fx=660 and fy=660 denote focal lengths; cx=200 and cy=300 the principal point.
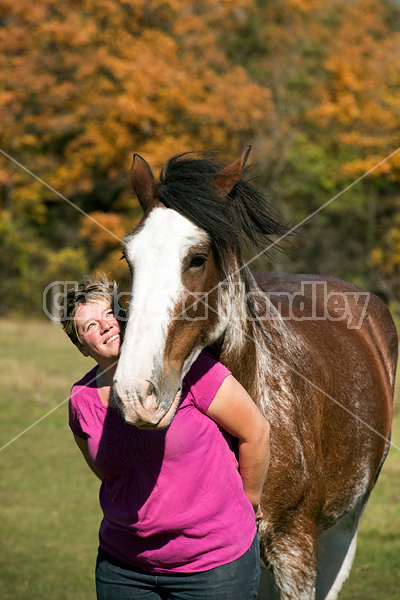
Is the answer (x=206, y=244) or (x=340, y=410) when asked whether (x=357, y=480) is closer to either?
(x=340, y=410)

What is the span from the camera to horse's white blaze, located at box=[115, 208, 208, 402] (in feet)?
6.32

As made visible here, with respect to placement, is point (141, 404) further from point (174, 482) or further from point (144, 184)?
point (144, 184)

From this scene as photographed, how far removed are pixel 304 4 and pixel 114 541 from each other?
30325mm

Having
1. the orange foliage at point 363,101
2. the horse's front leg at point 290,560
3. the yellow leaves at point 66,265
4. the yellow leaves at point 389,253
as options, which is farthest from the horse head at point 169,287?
the yellow leaves at point 66,265

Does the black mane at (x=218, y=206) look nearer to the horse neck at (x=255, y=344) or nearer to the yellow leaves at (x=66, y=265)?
the horse neck at (x=255, y=344)

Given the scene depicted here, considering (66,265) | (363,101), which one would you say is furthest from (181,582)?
(363,101)

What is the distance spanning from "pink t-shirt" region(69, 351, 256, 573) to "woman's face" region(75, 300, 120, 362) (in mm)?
157

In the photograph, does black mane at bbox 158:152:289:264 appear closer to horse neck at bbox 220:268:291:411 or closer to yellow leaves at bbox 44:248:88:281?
horse neck at bbox 220:268:291:411

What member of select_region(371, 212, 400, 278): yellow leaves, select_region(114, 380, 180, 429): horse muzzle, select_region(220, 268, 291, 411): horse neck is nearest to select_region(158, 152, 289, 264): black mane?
select_region(220, 268, 291, 411): horse neck

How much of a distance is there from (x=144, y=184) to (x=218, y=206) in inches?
12.4

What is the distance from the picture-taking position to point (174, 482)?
7.09ft

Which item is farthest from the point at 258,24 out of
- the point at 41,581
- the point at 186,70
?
the point at 41,581

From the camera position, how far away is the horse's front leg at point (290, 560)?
2900 mm

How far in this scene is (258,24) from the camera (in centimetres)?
2720
